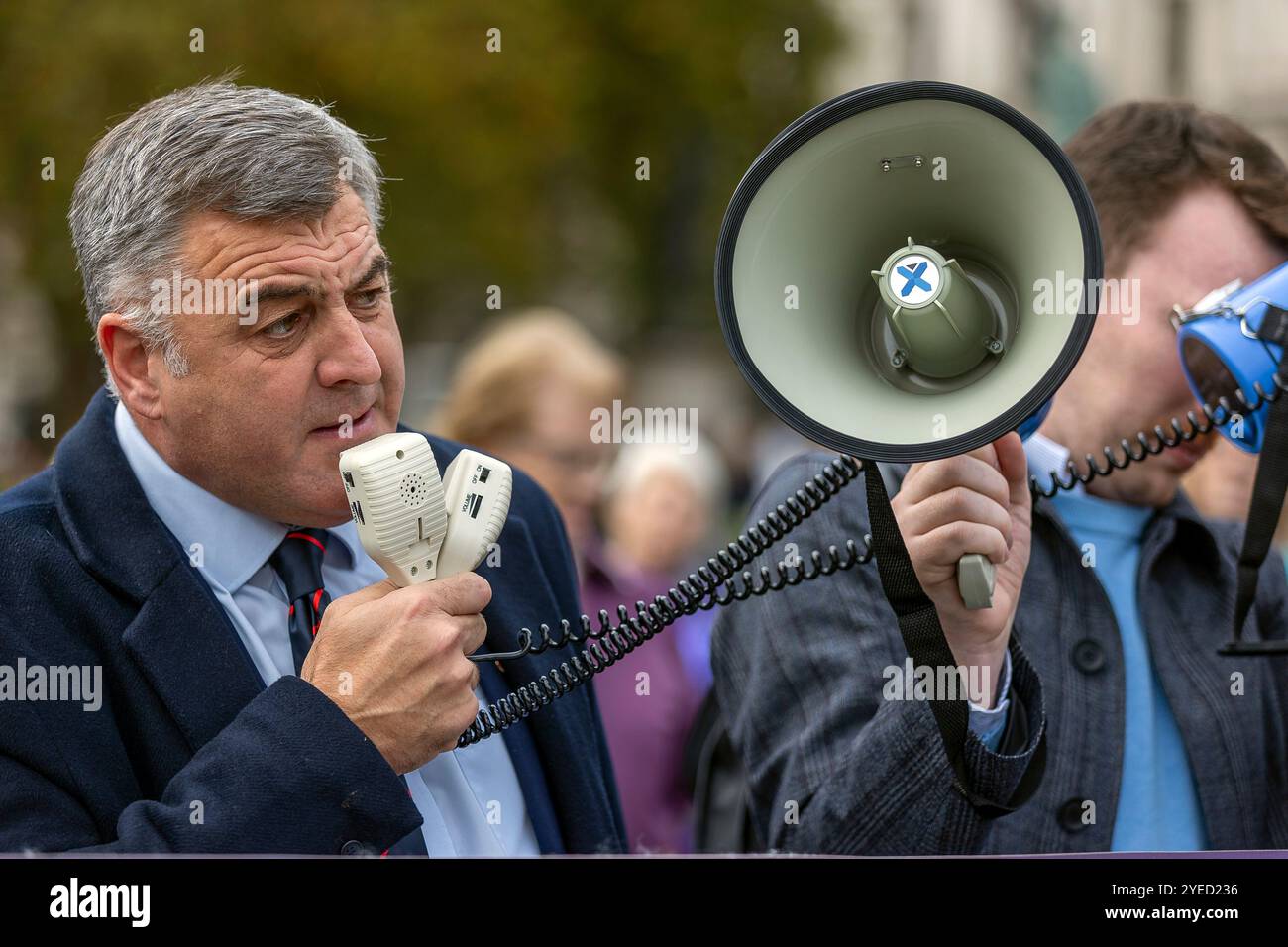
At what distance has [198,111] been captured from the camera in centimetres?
222

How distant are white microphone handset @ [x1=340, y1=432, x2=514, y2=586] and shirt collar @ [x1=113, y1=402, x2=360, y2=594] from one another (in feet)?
0.91

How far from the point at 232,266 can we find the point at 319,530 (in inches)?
17.8

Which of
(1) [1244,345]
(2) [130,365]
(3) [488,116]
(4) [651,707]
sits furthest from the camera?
(3) [488,116]

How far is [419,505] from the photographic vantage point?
2.08 metres

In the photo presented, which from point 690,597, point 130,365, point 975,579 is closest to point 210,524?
point 130,365

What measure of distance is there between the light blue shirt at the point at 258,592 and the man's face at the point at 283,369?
42mm

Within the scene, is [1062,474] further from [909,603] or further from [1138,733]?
[909,603]

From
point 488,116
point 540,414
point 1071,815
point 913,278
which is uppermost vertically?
point 488,116

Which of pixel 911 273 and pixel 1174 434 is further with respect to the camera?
pixel 1174 434

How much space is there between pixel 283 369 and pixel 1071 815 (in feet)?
4.47

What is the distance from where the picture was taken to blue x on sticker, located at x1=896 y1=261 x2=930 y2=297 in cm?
214

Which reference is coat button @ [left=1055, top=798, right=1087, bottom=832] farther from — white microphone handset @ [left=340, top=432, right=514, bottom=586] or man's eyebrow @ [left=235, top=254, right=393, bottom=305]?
man's eyebrow @ [left=235, top=254, right=393, bottom=305]
